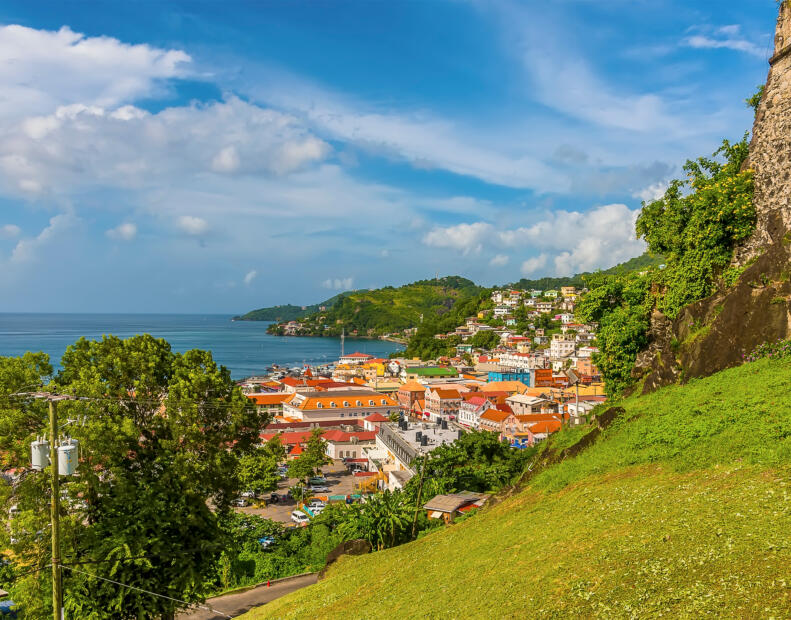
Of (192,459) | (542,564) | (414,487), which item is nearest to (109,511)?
(192,459)

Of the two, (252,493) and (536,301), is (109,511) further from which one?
(536,301)

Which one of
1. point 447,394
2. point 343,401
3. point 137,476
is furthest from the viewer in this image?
point 447,394

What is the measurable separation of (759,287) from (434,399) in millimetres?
60757

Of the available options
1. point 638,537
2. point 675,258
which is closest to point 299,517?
point 675,258

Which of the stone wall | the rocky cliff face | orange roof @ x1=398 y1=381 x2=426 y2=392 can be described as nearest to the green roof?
orange roof @ x1=398 y1=381 x2=426 y2=392

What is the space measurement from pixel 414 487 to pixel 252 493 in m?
19.4

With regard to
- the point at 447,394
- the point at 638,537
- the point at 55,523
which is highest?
the point at 55,523

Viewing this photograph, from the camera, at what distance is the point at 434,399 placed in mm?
73000

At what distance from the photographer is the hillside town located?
143 feet

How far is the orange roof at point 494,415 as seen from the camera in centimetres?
5671

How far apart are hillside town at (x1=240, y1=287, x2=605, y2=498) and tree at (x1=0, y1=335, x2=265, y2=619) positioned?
982cm

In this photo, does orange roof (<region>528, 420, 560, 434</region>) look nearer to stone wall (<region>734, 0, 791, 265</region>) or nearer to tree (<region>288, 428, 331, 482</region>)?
tree (<region>288, 428, 331, 482</region>)

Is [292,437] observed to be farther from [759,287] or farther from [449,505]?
[759,287]

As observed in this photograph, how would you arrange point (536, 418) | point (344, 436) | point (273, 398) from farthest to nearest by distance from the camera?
point (273, 398) → point (536, 418) → point (344, 436)
